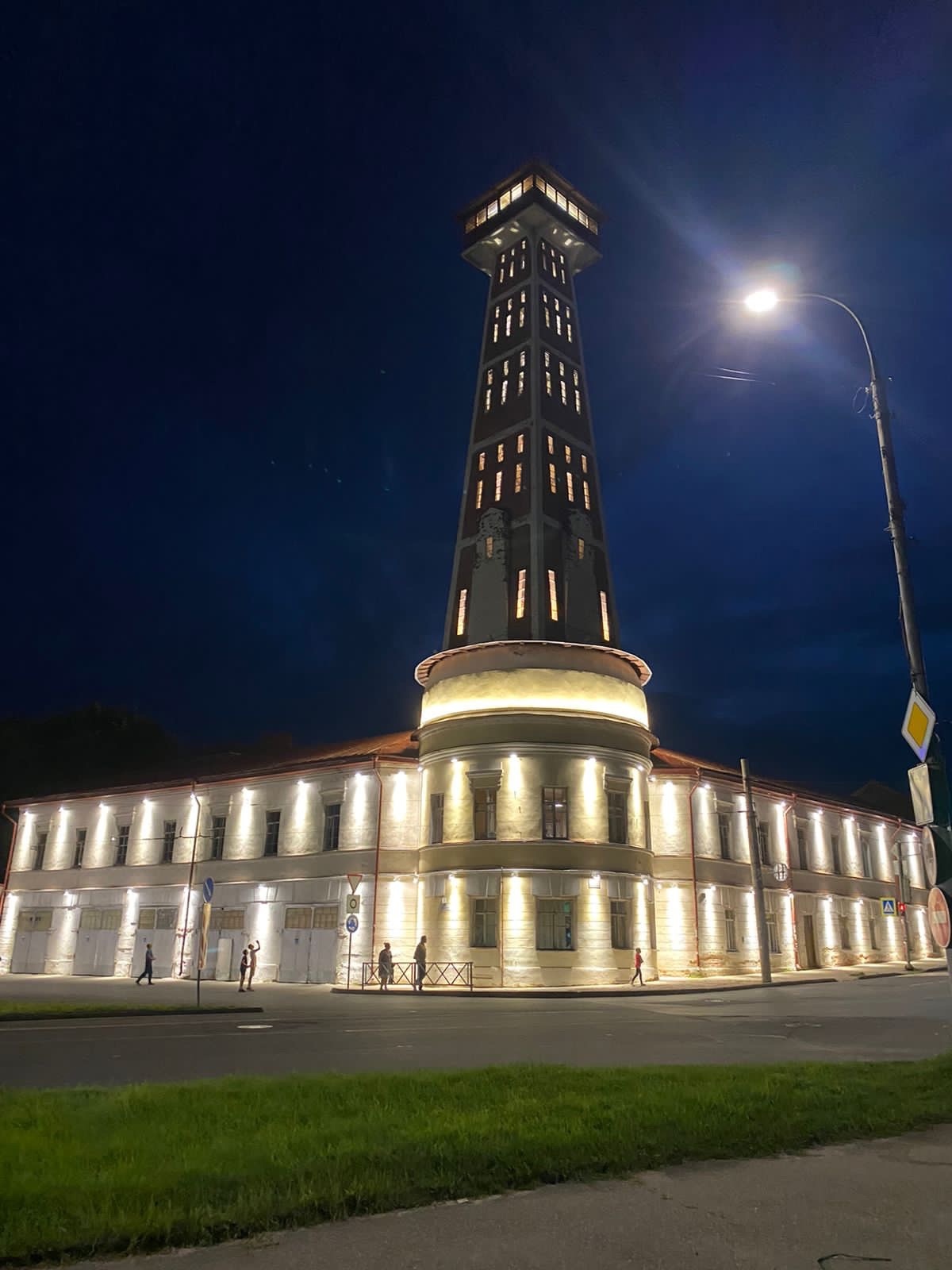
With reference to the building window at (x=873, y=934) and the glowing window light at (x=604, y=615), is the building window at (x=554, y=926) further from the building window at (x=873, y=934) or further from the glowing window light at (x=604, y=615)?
the building window at (x=873, y=934)

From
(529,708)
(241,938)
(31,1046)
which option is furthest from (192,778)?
(31,1046)

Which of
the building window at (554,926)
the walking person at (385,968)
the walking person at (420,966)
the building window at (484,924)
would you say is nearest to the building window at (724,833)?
the building window at (554,926)

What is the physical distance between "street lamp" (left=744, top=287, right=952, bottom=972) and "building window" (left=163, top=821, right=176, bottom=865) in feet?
128

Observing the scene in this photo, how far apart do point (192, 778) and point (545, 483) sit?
22686 millimetres

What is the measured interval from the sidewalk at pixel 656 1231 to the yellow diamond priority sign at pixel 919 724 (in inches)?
229

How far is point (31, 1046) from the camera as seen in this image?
47.6 feet

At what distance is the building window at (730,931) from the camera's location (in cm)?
4191

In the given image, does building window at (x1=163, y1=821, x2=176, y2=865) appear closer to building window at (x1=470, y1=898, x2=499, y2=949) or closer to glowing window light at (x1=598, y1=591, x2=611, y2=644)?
building window at (x1=470, y1=898, x2=499, y2=949)

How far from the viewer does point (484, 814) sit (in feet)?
115

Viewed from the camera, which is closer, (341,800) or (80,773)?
(341,800)

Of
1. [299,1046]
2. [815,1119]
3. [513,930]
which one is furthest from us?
[513,930]

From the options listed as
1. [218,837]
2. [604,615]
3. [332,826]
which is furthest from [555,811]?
[218,837]

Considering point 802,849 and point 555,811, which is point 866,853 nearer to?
point 802,849

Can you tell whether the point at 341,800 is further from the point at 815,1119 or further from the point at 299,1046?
the point at 815,1119
